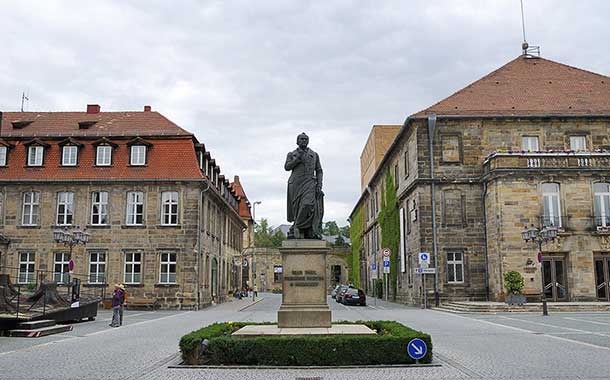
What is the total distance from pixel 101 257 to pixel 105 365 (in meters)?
24.8

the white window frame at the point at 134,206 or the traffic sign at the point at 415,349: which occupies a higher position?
the white window frame at the point at 134,206

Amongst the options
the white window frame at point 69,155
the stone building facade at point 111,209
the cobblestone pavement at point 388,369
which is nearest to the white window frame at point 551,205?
the cobblestone pavement at point 388,369

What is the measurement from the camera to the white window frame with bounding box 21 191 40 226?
35.9 metres

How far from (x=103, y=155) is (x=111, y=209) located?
3315 millimetres

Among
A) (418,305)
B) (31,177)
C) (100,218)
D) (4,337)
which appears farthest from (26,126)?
(418,305)

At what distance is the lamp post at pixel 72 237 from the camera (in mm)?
29797

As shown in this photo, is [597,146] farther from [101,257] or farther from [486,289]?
[101,257]

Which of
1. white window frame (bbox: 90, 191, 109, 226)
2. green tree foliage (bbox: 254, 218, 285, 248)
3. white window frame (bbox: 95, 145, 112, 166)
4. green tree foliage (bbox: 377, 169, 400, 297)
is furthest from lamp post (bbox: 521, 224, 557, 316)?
green tree foliage (bbox: 254, 218, 285, 248)

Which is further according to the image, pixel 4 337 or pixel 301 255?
pixel 4 337

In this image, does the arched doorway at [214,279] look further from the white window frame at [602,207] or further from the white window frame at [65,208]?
the white window frame at [602,207]

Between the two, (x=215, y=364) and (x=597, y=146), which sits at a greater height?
(x=597, y=146)

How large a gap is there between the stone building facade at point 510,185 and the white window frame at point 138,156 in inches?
614

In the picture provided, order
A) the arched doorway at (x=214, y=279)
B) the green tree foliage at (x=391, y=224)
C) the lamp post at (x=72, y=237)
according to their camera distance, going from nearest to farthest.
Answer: the lamp post at (x=72, y=237), the arched doorway at (x=214, y=279), the green tree foliage at (x=391, y=224)

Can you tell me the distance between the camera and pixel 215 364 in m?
11.5
